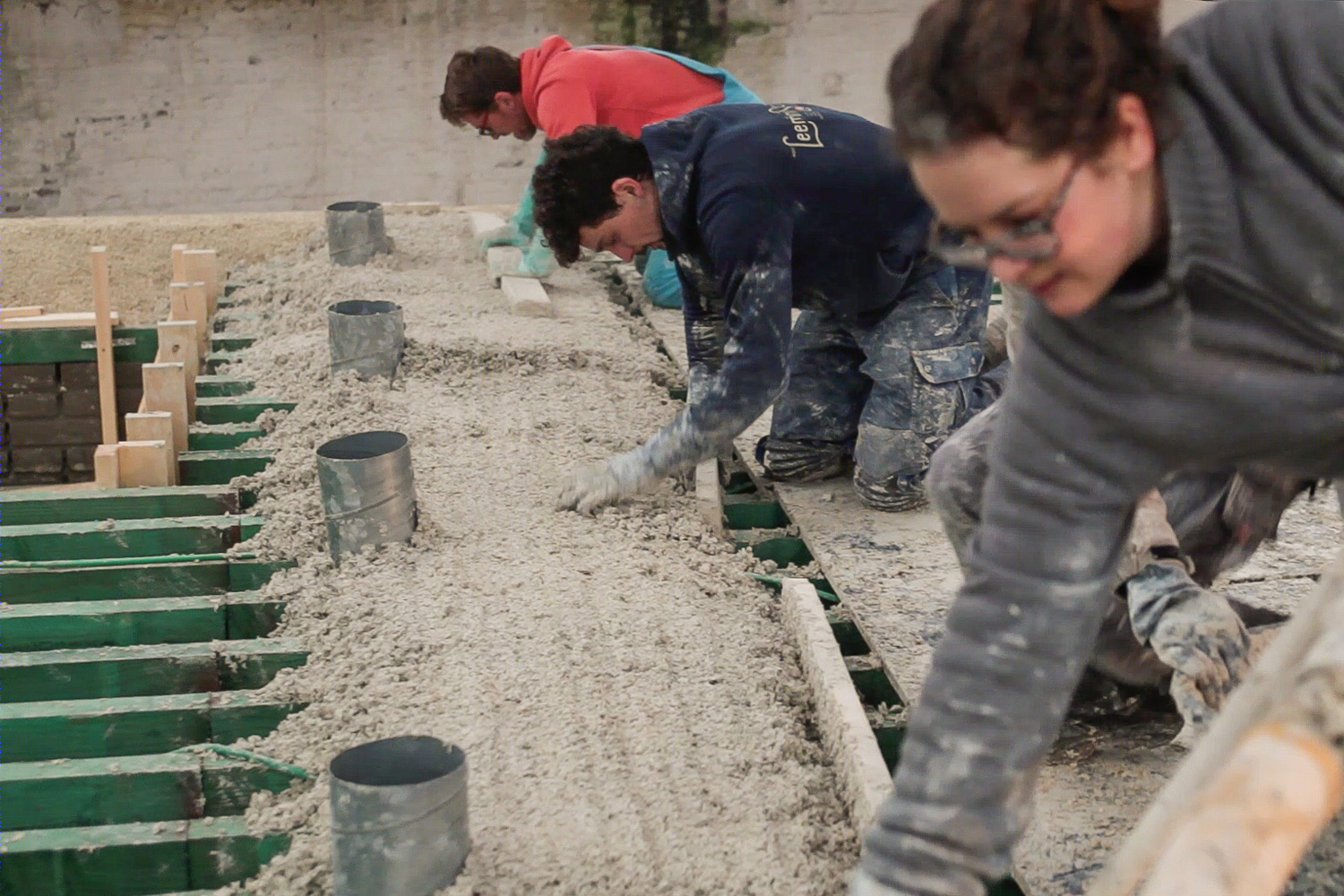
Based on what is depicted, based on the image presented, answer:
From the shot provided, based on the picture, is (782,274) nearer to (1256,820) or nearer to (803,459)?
(803,459)

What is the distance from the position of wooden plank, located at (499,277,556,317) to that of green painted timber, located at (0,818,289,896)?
2.99 meters

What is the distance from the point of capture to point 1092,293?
1.28 meters

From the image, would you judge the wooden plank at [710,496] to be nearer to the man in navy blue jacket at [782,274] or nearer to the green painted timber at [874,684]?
the man in navy blue jacket at [782,274]

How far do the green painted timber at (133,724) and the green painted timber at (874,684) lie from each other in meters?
1.08

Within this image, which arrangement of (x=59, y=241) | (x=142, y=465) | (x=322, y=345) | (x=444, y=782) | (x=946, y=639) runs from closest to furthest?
(x=946, y=639) → (x=444, y=782) → (x=142, y=465) → (x=322, y=345) → (x=59, y=241)

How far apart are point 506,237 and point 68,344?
177 cm

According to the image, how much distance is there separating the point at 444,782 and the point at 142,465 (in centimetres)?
209

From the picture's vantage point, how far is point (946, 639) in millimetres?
1482

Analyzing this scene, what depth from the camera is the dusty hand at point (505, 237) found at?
5.51m

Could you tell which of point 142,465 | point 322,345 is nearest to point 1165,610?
point 142,465

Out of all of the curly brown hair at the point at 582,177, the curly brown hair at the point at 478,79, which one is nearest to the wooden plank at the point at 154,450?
the curly brown hair at the point at 582,177

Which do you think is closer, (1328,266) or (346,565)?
(1328,266)

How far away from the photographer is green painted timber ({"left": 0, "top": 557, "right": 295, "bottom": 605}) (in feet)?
9.68

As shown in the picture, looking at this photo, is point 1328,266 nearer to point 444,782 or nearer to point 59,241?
point 444,782
